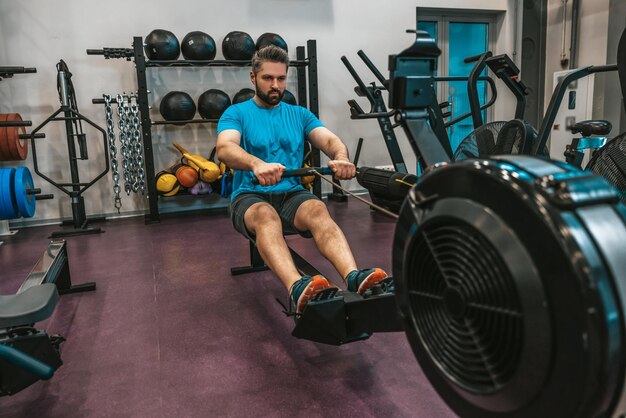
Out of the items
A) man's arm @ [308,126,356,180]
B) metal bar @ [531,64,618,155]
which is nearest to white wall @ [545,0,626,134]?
metal bar @ [531,64,618,155]

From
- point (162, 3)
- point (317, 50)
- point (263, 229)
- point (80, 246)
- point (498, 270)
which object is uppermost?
point (162, 3)

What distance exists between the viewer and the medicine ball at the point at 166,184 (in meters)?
4.61

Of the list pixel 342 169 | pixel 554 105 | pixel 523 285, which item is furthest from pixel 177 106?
pixel 523 285

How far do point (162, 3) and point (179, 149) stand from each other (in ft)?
4.80

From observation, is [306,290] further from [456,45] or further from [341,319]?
[456,45]

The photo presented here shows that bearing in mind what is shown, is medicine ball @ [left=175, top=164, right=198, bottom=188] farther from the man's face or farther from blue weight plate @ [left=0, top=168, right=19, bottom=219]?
the man's face

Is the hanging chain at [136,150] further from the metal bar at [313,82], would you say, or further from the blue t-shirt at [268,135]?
the blue t-shirt at [268,135]

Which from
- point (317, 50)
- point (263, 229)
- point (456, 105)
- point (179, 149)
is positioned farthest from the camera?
point (456, 105)

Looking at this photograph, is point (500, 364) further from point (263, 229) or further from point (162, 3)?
point (162, 3)

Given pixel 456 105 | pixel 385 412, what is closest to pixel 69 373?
pixel 385 412

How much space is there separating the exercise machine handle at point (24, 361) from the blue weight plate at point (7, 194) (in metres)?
2.51

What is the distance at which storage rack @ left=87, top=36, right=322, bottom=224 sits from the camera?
14.4 ft

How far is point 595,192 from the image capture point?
29.7 inches

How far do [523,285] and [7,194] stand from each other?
3704 mm
